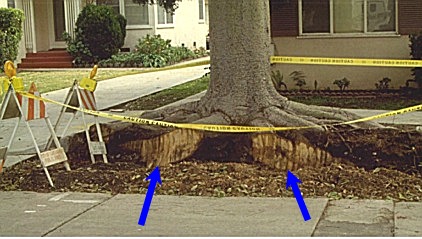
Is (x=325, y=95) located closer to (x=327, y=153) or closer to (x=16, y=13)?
(x=327, y=153)

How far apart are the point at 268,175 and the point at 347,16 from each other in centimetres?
857

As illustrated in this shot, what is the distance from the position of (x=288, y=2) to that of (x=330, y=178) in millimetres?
8394

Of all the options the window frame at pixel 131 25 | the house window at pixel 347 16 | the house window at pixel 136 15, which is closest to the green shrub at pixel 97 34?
the window frame at pixel 131 25

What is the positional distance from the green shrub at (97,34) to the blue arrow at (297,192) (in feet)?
57.7

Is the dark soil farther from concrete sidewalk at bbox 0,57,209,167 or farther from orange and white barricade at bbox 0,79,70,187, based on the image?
concrete sidewalk at bbox 0,57,209,167

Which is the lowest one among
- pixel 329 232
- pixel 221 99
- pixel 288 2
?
pixel 329 232

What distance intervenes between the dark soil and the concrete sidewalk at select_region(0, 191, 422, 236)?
0.91 feet

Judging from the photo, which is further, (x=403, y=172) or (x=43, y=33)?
(x=43, y=33)

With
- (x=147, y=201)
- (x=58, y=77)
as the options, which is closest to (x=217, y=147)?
(x=147, y=201)

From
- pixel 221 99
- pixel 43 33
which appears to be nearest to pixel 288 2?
pixel 221 99

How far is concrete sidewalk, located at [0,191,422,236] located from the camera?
5867mm

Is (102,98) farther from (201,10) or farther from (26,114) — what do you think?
(201,10)

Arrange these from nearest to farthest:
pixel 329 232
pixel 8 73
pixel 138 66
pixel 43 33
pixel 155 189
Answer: pixel 329 232 < pixel 155 189 < pixel 8 73 < pixel 138 66 < pixel 43 33

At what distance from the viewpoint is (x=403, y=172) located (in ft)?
25.4
